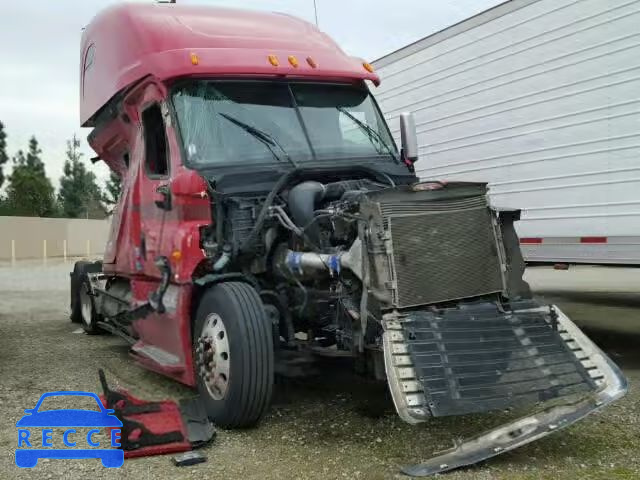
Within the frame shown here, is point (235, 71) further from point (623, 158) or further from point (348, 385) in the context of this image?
point (623, 158)

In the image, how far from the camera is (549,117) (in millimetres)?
6641

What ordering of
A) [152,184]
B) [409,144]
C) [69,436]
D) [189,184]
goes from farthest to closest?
[409,144], [152,184], [189,184], [69,436]

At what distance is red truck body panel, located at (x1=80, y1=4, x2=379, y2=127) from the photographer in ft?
18.2

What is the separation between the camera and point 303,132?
562 centimetres

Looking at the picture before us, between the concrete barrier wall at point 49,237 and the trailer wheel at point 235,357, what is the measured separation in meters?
25.3

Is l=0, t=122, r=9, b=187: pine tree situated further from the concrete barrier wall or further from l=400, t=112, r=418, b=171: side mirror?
l=400, t=112, r=418, b=171: side mirror

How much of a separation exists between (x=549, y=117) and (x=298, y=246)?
3.24 meters

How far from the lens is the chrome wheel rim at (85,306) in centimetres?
899

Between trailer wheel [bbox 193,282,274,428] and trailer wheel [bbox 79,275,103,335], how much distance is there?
176 inches

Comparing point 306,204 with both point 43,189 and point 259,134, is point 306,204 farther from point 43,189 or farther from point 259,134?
point 43,189

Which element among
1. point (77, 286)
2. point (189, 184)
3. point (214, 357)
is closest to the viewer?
point (214, 357)

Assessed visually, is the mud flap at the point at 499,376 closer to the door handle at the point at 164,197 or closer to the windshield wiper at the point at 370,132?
the windshield wiper at the point at 370,132

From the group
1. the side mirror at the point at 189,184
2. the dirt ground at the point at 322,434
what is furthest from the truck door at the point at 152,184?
the dirt ground at the point at 322,434

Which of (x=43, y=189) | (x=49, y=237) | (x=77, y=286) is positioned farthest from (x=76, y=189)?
(x=77, y=286)
